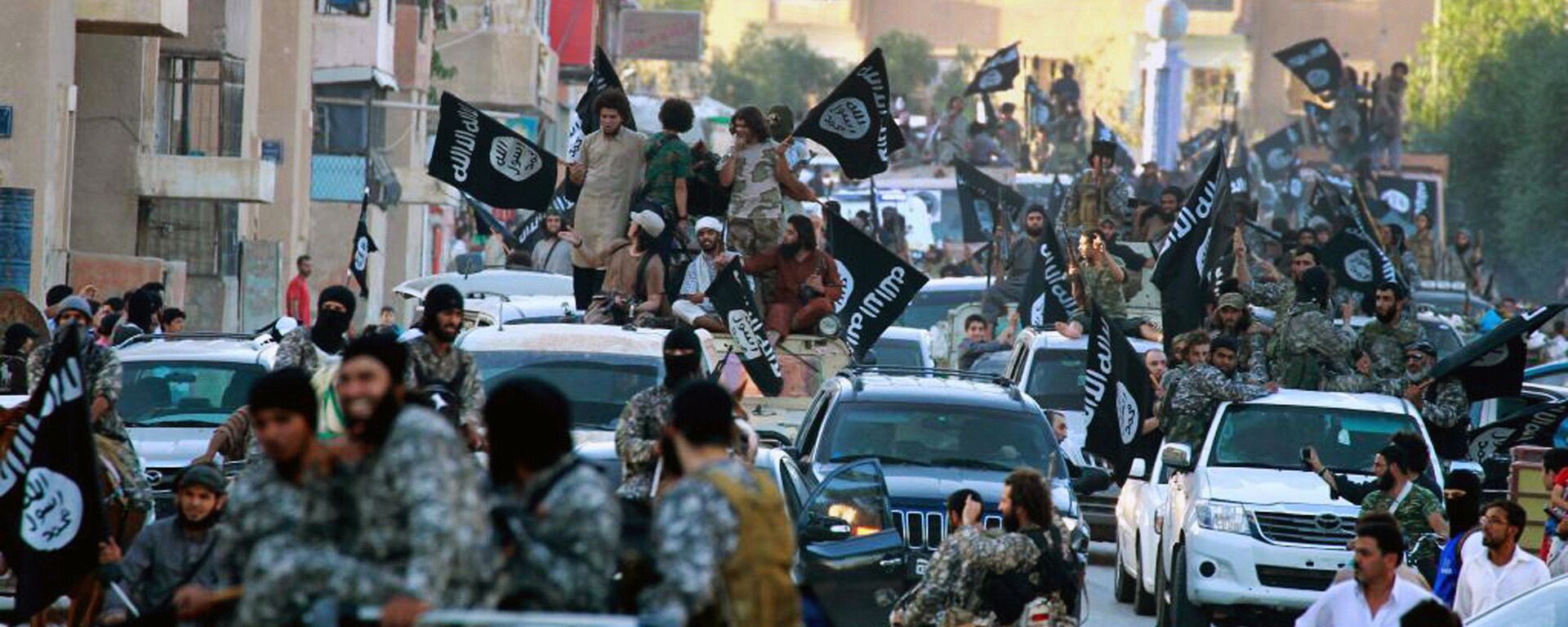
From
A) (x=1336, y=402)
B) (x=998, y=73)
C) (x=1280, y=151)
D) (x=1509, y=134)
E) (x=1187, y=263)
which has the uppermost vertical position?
(x=998, y=73)

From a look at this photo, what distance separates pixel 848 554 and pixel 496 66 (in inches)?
1909

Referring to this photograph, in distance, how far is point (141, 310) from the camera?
23094mm

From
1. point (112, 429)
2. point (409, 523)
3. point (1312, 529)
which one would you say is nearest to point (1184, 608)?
point (1312, 529)

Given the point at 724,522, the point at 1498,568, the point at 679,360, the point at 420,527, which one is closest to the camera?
the point at 420,527

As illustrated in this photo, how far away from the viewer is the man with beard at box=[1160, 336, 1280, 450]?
1897cm

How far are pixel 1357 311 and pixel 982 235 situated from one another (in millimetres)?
9007

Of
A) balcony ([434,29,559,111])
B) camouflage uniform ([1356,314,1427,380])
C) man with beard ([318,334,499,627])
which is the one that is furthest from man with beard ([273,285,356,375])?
balcony ([434,29,559,111])

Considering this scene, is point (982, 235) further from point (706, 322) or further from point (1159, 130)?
point (1159, 130)

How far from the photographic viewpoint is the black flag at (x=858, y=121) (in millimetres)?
24344

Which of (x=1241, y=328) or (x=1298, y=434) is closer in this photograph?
(x=1298, y=434)

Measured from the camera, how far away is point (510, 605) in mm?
7973

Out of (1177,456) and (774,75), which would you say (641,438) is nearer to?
(1177,456)

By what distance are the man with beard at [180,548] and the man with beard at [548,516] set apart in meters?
3.16

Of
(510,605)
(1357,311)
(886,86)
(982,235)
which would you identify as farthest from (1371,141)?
(510,605)
